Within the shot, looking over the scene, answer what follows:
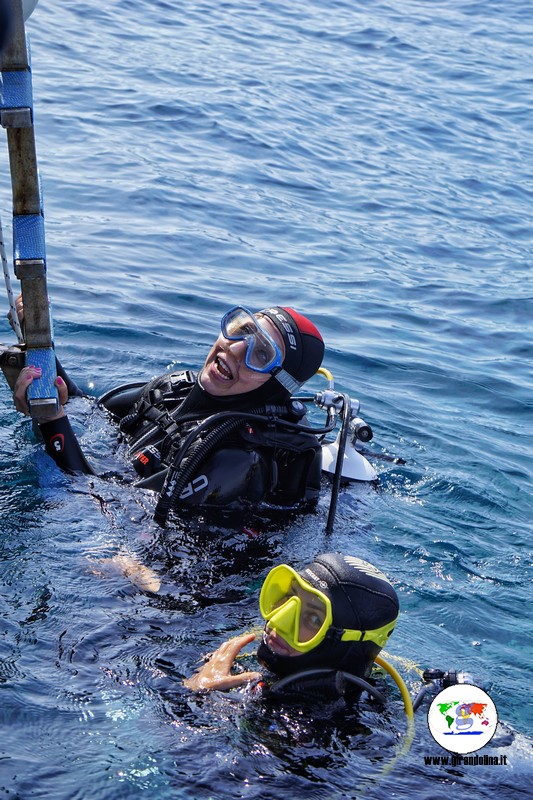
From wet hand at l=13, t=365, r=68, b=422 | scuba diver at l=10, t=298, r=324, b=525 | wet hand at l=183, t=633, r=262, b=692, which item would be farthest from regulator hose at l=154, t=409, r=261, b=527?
wet hand at l=183, t=633, r=262, b=692

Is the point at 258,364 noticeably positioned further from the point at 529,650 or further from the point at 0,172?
the point at 0,172

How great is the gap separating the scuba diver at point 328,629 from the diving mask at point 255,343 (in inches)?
58.1

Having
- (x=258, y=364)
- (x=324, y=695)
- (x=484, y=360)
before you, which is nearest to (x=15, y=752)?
(x=324, y=695)

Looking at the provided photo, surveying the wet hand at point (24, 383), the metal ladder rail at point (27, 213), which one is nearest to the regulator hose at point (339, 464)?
the metal ladder rail at point (27, 213)

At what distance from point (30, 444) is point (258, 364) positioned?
1418 millimetres

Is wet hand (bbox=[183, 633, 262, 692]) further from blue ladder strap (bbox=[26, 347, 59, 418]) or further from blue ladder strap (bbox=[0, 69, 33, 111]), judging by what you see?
blue ladder strap (bbox=[0, 69, 33, 111])

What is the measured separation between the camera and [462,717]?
306cm

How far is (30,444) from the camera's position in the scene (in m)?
5.32

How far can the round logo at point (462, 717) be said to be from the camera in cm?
302

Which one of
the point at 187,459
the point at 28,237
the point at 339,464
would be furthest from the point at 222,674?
the point at 28,237

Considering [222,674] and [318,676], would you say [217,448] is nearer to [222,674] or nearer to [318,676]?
[222,674]

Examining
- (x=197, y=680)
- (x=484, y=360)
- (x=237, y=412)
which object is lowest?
(x=484, y=360)

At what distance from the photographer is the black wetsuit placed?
14.8 feet

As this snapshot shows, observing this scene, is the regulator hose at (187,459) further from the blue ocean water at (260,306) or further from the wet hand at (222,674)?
the wet hand at (222,674)
